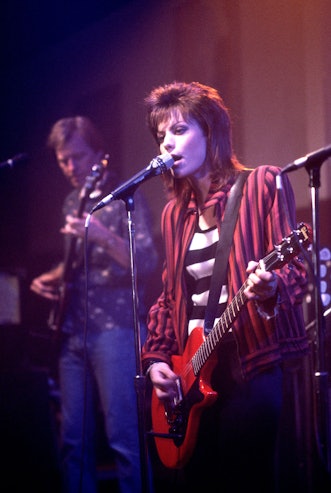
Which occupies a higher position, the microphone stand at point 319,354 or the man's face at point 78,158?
the man's face at point 78,158

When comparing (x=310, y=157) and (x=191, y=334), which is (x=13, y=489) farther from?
(x=310, y=157)

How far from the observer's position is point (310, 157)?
6.53 ft

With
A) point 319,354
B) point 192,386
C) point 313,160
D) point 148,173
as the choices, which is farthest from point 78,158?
point 319,354

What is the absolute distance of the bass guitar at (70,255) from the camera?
369cm

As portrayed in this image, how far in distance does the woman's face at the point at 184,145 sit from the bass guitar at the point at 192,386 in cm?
56

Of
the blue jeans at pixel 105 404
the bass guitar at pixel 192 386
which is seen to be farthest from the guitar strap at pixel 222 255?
the blue jeans at pixel 105 404

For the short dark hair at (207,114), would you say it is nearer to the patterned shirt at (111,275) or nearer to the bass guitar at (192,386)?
the bass guitar at (192,386)

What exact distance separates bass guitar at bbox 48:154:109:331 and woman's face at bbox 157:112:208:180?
3.30 ft

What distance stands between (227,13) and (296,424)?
2.29 m

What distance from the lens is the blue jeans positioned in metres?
3.40

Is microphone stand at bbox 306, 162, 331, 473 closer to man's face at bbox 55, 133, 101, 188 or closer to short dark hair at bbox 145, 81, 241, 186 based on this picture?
short dark hair at bbox 145, 81, 241, 186

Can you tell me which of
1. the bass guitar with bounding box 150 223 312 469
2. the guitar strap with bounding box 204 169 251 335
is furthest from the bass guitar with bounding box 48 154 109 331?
the guitar strap with bounding box 204 169 251 335

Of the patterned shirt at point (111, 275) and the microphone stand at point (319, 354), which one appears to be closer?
the microphone stand at point (319, 354)

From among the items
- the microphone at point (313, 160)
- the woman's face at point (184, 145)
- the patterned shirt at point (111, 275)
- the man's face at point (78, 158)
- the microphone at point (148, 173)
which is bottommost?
the patterned shirt at point (111, 275)
